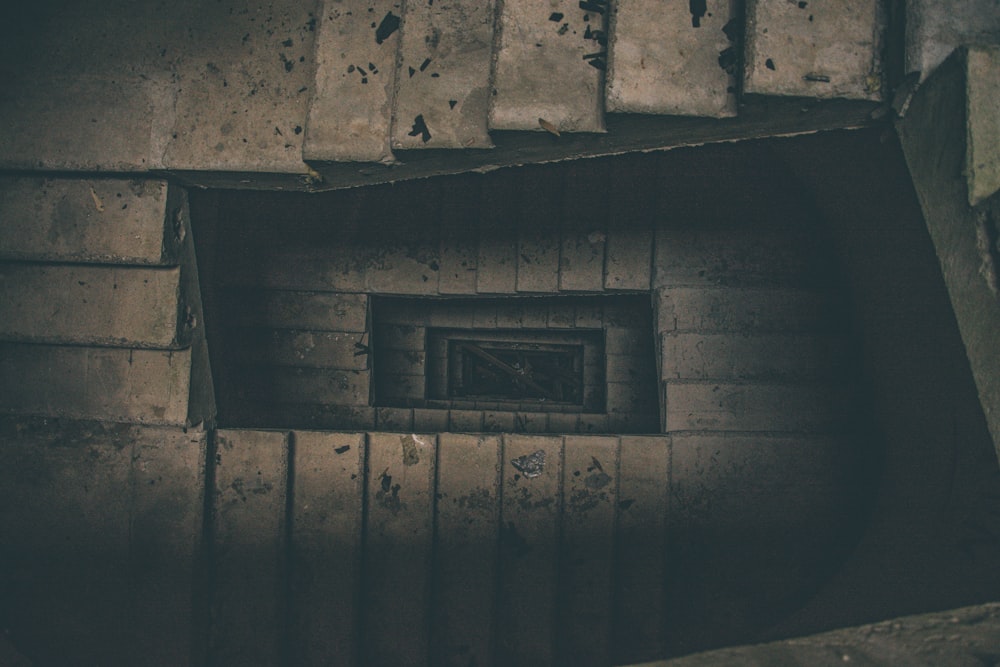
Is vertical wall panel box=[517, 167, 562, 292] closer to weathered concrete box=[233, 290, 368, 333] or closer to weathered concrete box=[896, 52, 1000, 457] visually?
weathered concrete box=[233, 290, 368, 333]

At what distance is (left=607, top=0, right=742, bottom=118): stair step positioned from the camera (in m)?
2.20

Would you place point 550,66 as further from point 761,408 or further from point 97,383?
point 97,383

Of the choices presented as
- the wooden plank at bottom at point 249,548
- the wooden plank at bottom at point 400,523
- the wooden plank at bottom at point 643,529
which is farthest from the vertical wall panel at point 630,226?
the wooden plank at bottom at point 249,548

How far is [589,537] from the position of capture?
3.56m

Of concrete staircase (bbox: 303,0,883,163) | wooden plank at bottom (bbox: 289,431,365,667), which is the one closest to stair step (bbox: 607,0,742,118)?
concrete staircase (bbox: 303,0,883,163)

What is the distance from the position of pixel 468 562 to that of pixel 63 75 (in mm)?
3043

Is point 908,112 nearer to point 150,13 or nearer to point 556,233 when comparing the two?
point 556,233

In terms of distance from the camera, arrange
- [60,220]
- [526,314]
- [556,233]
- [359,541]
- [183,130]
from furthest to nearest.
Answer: [526,314] < [556,233] < [359,541] < [60,220] < [183,130]

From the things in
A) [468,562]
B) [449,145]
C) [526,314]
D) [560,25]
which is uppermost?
[560,25]

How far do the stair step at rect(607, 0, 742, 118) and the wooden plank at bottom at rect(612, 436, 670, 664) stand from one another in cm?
196

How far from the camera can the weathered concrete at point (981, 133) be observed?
75.8 inches

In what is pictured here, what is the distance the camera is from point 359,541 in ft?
11.3

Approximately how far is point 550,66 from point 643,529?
250 centimetres

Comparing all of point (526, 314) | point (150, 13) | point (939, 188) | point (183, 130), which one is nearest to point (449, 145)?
point (183, 130)
